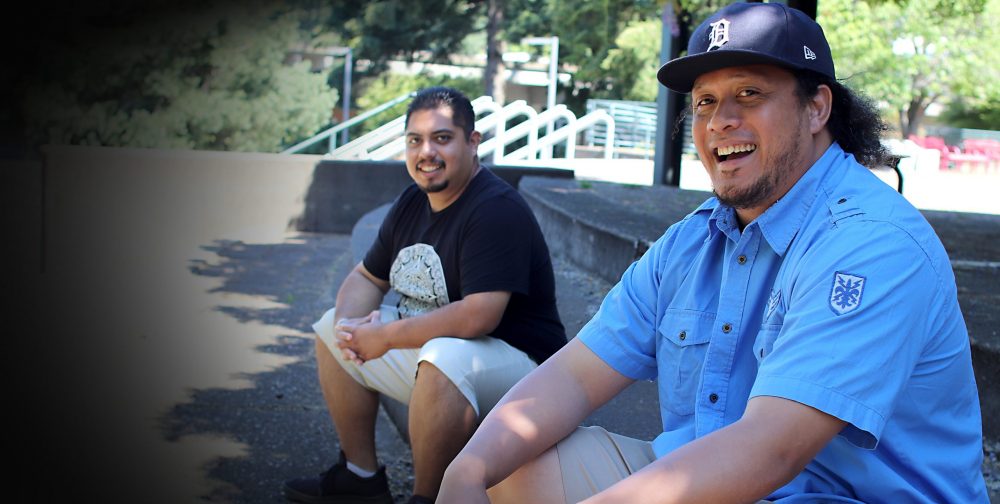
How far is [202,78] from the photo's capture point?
54.1 feet

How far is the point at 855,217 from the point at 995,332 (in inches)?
74.9

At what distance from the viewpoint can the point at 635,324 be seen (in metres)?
2.32

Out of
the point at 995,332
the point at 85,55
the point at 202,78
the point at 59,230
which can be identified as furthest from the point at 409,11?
the point at 995,332

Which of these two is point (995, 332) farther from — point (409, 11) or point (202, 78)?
point (409, 11)

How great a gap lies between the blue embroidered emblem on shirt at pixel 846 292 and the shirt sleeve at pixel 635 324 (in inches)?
22.5

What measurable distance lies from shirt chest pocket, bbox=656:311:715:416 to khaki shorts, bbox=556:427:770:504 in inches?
5.4

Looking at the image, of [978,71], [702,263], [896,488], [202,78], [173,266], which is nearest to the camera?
[896,488]

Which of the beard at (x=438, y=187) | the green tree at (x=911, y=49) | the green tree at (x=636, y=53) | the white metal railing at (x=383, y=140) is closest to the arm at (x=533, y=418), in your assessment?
the beard at (x=438, y=187)

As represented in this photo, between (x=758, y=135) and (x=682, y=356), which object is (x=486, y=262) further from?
(x=758, y=135)

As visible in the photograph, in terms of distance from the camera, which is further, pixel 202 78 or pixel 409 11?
pixel 409 11

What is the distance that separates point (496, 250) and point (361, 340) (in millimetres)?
534

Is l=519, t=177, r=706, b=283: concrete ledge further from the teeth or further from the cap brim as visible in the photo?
the teeth

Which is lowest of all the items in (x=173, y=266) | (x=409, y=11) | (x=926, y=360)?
(x=173, y=266)

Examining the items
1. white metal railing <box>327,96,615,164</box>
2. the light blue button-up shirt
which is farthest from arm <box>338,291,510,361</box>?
white metal railing <box>327,96,615,164</box>
